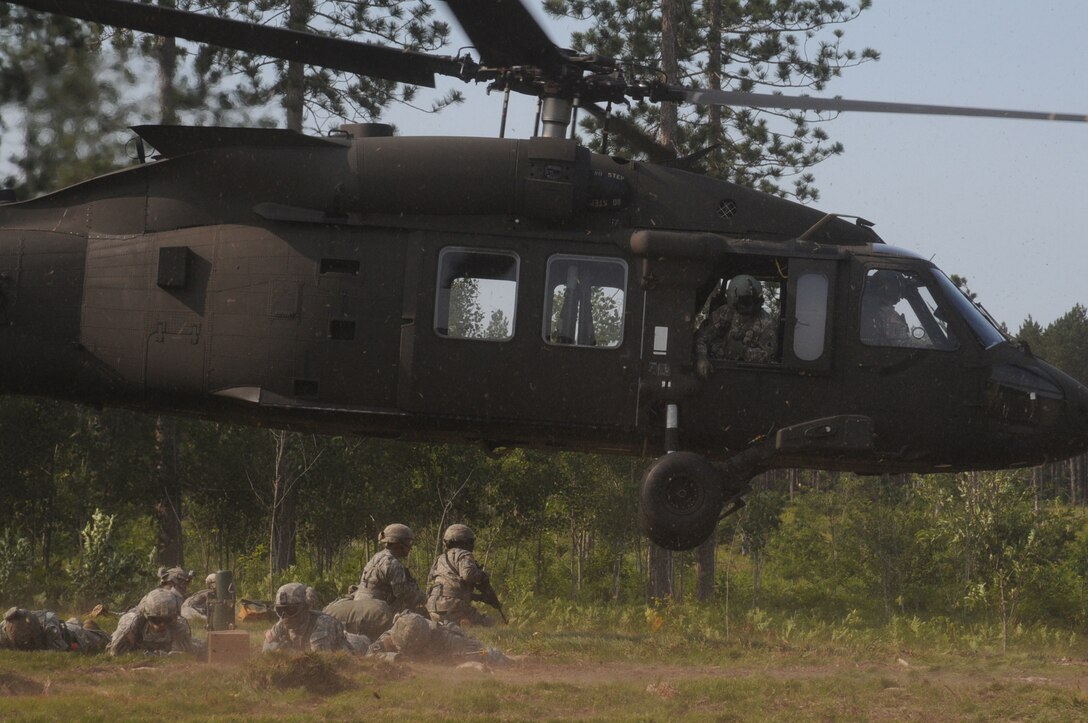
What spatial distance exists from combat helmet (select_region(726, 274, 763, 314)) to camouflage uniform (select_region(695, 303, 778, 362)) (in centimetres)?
5

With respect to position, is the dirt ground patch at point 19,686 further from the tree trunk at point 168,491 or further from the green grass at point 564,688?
the tree trunk at point 168,491

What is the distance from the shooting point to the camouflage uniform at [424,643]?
32.7ft

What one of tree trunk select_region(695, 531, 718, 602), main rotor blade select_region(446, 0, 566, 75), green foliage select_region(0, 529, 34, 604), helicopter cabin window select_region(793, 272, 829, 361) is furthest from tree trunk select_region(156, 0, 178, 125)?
tree trunk select_region(695, 531, 718, 602)

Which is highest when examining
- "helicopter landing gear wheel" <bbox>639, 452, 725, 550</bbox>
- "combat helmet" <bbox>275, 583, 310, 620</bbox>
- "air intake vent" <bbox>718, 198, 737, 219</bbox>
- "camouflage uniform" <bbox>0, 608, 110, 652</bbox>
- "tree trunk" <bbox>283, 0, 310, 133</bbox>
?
"tree trunk" <bbox>283, 0, 310, 133</bbox>

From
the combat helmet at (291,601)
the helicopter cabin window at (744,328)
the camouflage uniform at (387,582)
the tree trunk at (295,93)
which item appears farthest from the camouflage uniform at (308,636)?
the tree trunk at (295,93)

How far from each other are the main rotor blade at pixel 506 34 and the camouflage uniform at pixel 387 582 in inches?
203

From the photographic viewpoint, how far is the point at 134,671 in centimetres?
928

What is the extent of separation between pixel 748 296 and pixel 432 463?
13605mm

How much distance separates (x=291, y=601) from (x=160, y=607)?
4.13ft

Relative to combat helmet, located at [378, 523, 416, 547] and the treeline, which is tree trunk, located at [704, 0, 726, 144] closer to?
the treeline

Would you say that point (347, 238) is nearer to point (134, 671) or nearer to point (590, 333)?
point (590, 333)

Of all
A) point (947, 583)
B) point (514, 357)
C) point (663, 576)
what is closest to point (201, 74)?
point (514, 357)

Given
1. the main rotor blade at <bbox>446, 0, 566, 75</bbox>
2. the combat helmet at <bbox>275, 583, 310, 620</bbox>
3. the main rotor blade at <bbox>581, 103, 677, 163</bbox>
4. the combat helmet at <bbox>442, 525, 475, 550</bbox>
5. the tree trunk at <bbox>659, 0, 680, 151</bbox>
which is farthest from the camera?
the tree trunk at <bbox>659, 0, 680, 151</bbox>

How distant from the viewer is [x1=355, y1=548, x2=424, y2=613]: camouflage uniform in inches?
438
